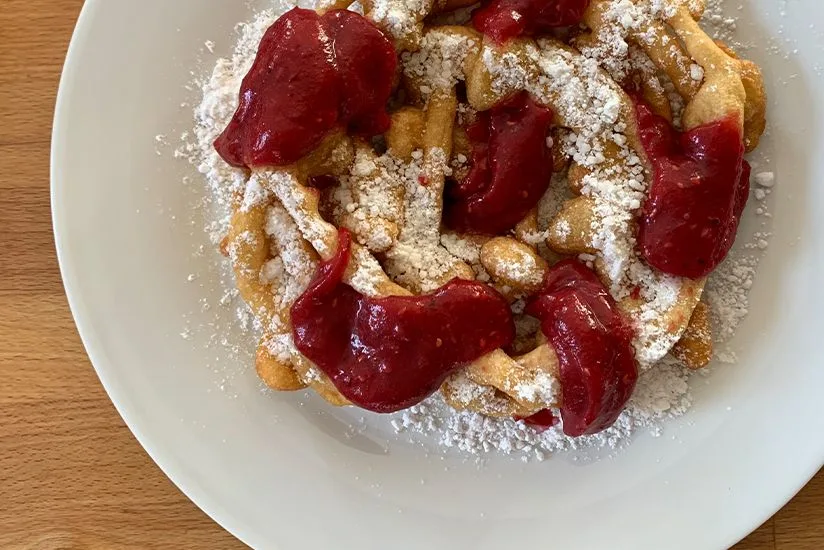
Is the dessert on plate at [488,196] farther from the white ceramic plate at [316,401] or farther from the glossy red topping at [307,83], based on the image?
the white ceramic plate at [316,401]

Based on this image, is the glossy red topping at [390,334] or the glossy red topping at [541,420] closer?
the glossy red topping at [390,334]

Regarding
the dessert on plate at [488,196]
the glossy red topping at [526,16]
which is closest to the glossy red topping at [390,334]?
the dessert on plate at [488,196]


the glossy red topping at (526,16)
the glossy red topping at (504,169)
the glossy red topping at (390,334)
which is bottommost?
the glossy red topping at (390,334)

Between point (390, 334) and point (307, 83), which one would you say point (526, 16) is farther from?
point (390, 334)

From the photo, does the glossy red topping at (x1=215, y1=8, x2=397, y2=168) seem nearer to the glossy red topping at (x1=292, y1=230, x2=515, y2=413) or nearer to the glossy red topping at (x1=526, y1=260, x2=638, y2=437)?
the glossy red topping at (x1=292, y1=230, x2=515, y2=413)

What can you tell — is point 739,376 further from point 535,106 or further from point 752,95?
Result: point 535,106

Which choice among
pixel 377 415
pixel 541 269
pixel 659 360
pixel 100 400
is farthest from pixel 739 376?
pixel 100 400

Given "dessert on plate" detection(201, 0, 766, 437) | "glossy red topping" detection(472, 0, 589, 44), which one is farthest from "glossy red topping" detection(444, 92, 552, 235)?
"glossy red topping" detection(472, 0, 589, 44)
